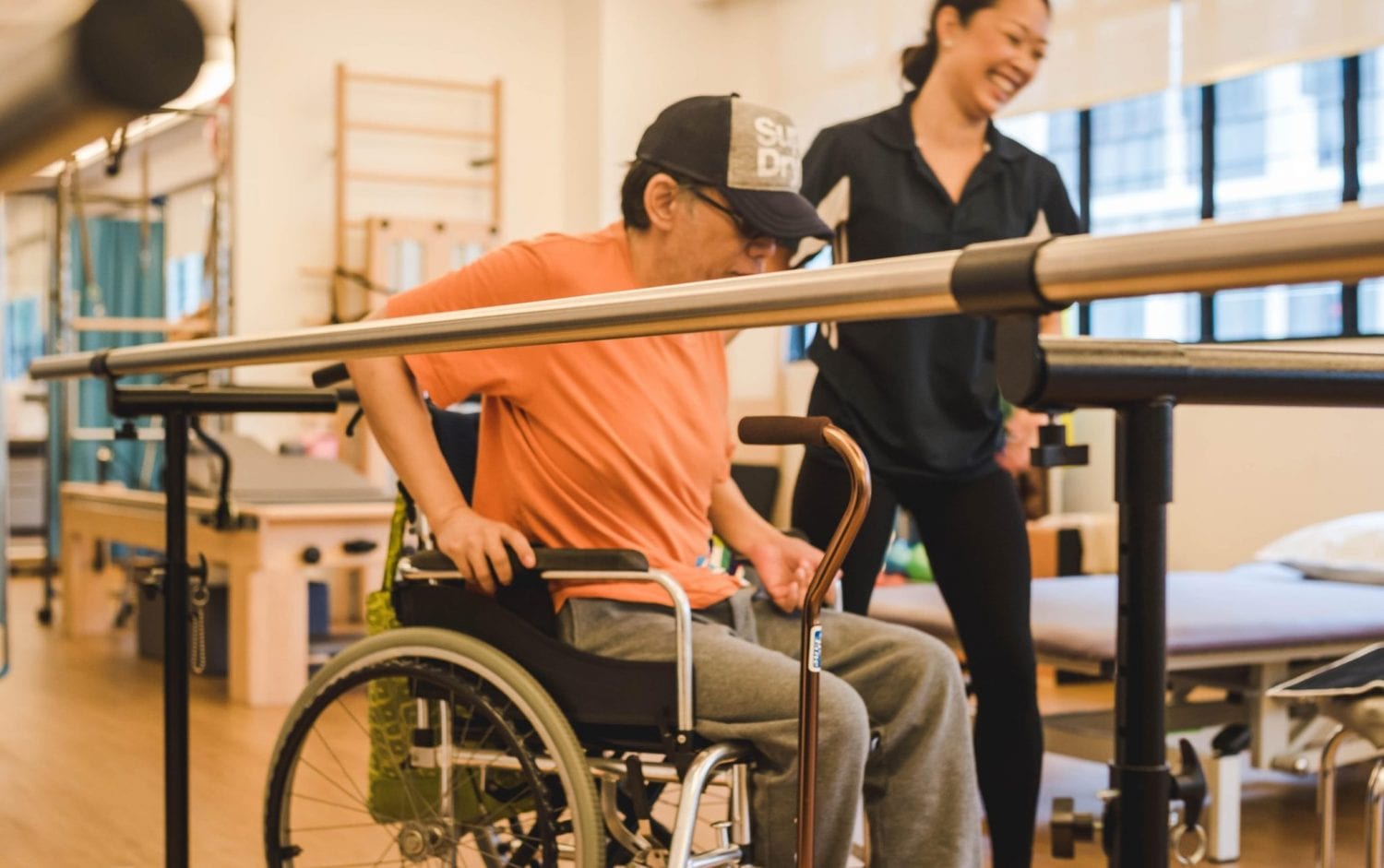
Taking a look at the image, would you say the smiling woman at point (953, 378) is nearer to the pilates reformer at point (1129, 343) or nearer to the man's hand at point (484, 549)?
the man's hand at point (484, 549)

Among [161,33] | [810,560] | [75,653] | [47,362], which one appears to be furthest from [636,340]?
[75,653]

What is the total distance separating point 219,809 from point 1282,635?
2126 mm

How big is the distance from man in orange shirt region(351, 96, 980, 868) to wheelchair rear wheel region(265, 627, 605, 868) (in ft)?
0.33

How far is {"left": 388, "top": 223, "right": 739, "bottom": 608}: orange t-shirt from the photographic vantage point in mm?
1634

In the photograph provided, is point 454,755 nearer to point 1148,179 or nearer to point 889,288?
point 889,288

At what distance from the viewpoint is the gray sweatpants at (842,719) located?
135cm

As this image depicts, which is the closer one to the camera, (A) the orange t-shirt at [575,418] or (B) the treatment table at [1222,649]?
(A) the orange t-shirt at [575,418]

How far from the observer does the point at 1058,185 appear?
2.11 meters

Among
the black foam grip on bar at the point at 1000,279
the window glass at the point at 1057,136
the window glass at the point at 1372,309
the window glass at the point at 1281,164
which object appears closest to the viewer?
the black foam grip on bar at the point at 1000,279

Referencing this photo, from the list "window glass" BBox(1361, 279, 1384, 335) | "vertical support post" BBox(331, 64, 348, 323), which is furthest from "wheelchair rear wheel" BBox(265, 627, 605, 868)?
"vertical support post" BBox(331, 64, 348, 323)

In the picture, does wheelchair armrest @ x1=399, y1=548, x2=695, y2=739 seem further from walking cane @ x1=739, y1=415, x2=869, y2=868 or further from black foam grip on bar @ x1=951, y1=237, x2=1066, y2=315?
black foam grip on bar @ x1=951, y1=237, x2=1066, y2=315

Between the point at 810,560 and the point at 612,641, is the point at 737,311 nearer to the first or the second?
the point at 612,641

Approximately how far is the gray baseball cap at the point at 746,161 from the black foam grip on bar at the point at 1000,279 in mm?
888

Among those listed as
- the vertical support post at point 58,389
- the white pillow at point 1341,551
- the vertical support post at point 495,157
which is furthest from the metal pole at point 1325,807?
the vertical support post at point 495,157
